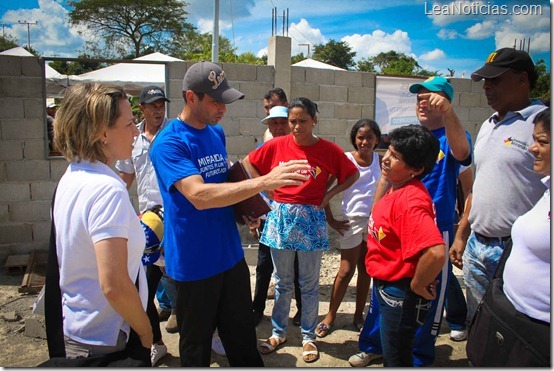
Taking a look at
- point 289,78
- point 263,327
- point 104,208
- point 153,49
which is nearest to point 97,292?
point 104,208

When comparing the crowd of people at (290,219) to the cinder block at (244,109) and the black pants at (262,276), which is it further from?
the cinder block at (244,109)

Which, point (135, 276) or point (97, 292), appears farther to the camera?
point (135, 276)

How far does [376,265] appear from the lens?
246 centimetres

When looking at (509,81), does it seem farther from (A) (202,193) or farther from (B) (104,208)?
(B) (104,208)

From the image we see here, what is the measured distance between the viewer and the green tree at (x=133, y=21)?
1127 inches

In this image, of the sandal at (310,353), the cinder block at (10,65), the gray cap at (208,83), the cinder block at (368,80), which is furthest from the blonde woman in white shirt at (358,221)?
the cinder block at (10,65)

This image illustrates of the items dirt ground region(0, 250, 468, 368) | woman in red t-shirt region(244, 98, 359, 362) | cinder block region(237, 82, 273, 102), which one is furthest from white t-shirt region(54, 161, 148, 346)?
cinder block region(237, 82, 273, 102)

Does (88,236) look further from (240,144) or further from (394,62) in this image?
(394,62)

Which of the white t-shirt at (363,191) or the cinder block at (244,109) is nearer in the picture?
the white t-shirt at (363,191)

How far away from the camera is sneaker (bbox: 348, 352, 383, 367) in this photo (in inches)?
128

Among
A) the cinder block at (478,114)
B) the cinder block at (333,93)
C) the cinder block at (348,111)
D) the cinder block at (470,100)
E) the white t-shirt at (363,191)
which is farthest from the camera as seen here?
the cinder block at (478,114)

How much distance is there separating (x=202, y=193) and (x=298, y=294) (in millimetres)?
2215

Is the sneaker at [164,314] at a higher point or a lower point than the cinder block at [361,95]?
lower

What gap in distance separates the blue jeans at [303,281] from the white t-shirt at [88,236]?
6.01ft
